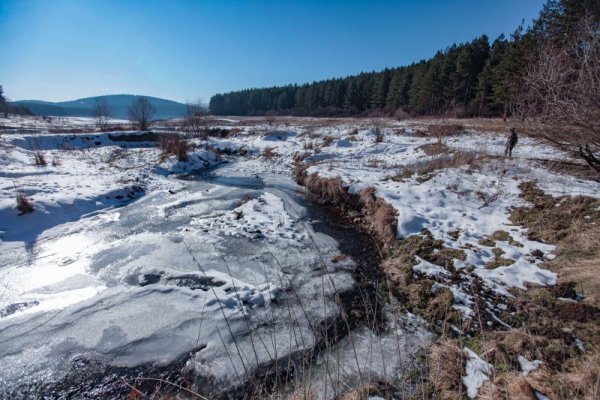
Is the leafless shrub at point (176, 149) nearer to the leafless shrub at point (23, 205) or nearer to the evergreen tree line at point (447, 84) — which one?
the leafless shrub at point (23, 205)

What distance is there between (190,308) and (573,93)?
5.80 m

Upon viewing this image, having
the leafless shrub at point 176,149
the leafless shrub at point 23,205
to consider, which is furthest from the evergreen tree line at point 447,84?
the leafless shrub at point 176,149

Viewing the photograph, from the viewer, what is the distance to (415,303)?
12.7 ft

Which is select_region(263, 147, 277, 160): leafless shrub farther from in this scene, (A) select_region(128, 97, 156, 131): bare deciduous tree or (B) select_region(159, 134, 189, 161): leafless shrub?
(A) select_region(128, 97, 156, 131): bare deciduous tree

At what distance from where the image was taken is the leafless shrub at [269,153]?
16.4 m

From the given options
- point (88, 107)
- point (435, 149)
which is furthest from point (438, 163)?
point (88, 107)

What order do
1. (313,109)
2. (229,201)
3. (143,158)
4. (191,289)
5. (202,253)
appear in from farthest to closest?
1. (313,109)
2. (143,158)
3. (229,201)
4. (202,253)
5. (191,289)

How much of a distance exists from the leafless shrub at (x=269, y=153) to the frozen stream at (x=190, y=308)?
9.56 metres

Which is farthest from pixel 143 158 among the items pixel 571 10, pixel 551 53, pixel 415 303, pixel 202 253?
pixel 571 10

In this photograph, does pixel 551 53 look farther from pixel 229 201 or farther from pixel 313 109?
pixel 313 109

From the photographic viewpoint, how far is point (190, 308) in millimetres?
3910

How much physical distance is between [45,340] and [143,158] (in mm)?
12598

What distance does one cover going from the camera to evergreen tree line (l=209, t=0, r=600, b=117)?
23656 mm

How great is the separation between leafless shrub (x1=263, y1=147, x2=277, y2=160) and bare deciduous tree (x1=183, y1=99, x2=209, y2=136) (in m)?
8.19
